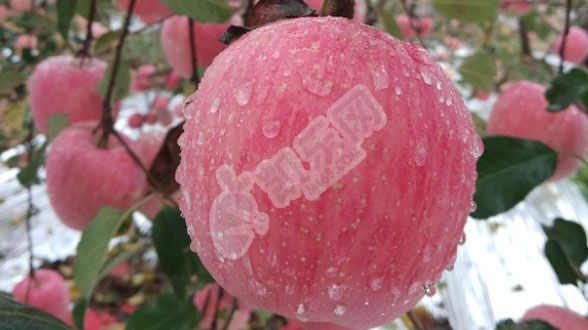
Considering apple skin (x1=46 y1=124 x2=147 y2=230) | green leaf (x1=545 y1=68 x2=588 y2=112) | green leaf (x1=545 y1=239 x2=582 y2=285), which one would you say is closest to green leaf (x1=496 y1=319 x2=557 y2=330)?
green leaf (x1=545 y1=239 x2=582 y2=285)

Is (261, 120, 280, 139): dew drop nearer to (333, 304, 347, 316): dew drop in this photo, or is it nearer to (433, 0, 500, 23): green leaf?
(333, 304, 347, 316): dew drop

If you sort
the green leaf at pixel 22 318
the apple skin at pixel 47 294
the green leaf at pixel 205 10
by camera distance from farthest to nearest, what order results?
the apple skin at pixel 47 294 → the green leaf at pixel 205 10 → the green leaf at pixel 22 318

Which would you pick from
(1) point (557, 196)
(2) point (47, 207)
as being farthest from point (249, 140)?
(1) point (557, 196)

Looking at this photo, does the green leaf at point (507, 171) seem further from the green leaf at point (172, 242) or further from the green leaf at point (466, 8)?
the green leaf at point (172, 242)

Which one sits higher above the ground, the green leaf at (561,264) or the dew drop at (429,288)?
the dew drop at (429,288)

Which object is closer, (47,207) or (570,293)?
(570,293)

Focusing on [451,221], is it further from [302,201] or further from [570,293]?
[570,293]

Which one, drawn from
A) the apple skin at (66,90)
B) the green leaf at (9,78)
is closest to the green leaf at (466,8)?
the apple skin at (66,90)

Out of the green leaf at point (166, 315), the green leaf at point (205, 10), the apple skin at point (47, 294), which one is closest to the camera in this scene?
the green leaf at point (205, 10)
